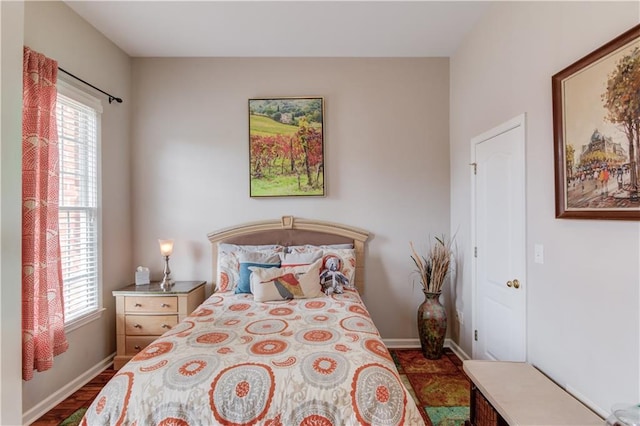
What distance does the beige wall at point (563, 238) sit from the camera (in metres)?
1.40

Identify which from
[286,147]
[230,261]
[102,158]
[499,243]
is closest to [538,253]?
[499,243]

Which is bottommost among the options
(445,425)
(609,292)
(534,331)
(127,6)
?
(445,425)

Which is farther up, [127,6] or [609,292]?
[127,6]

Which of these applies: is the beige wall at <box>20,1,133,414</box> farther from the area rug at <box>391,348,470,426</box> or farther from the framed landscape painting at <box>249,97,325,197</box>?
the area rug at <box>391,348,470,426</box>

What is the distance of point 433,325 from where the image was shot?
9.61 feet

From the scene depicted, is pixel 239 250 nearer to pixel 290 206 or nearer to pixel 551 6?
pixel 290 206

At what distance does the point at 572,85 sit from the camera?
1.64m

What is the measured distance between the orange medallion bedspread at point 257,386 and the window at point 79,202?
4.63ft

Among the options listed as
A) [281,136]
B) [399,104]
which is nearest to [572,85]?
[399,104]

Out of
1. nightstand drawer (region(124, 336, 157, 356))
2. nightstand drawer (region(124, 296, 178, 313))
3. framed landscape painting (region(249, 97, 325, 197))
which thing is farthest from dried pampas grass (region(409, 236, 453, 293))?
nightstand drawer (region(124, 336, 157, 356))

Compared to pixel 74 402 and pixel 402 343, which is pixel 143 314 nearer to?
pixel 74 402

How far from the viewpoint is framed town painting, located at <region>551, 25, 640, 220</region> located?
1.35 m

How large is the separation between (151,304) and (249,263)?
100 cm

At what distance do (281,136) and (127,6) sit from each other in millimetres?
1641
